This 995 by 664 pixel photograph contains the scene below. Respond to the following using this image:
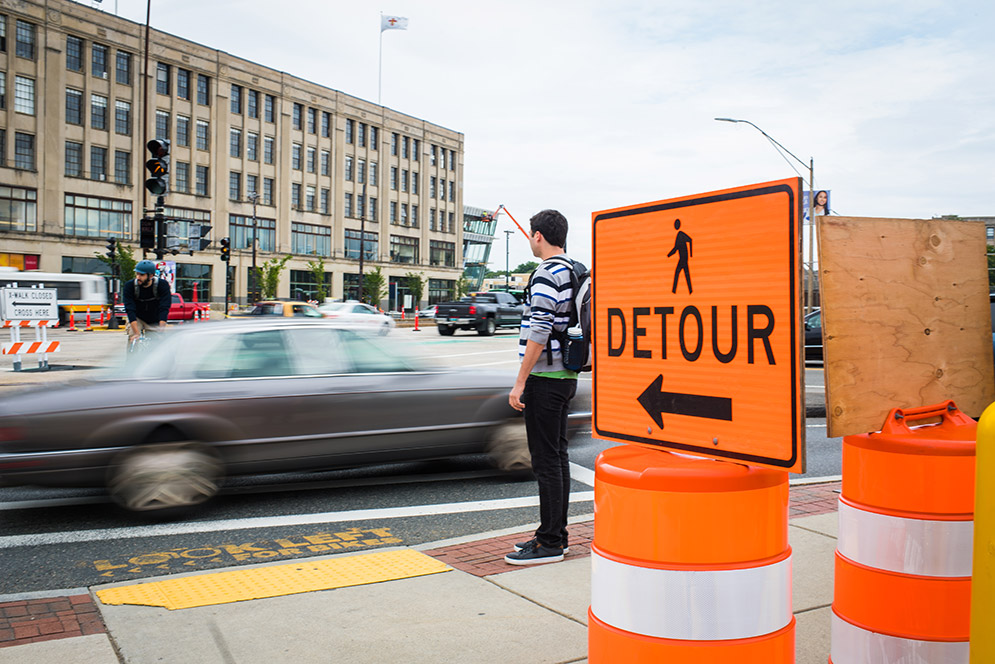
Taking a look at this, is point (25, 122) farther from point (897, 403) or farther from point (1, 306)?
point (897, 403)

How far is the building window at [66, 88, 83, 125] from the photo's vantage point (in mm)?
54875

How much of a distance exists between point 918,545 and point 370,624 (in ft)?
7.47

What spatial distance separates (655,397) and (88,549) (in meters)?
4.12

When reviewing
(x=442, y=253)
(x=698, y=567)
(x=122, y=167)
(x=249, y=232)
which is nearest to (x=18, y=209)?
(x=122, y=167)

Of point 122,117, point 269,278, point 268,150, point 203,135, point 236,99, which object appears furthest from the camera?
point 268,150

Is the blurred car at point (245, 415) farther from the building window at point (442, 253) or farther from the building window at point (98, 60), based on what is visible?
the building window at point (442, 253)

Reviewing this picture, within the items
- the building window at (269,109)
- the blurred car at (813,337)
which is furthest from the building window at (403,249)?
the blurred car at (813,337)

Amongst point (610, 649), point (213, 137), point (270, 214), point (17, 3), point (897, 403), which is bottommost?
point (610, 649)

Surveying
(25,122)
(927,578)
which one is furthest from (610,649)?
(25,122)

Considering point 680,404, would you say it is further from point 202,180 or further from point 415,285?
point 415,285

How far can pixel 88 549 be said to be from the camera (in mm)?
5023

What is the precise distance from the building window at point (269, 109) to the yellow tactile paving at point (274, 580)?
6800 centimetres

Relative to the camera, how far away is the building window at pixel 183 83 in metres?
61.0

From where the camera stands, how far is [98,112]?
5622 cm
